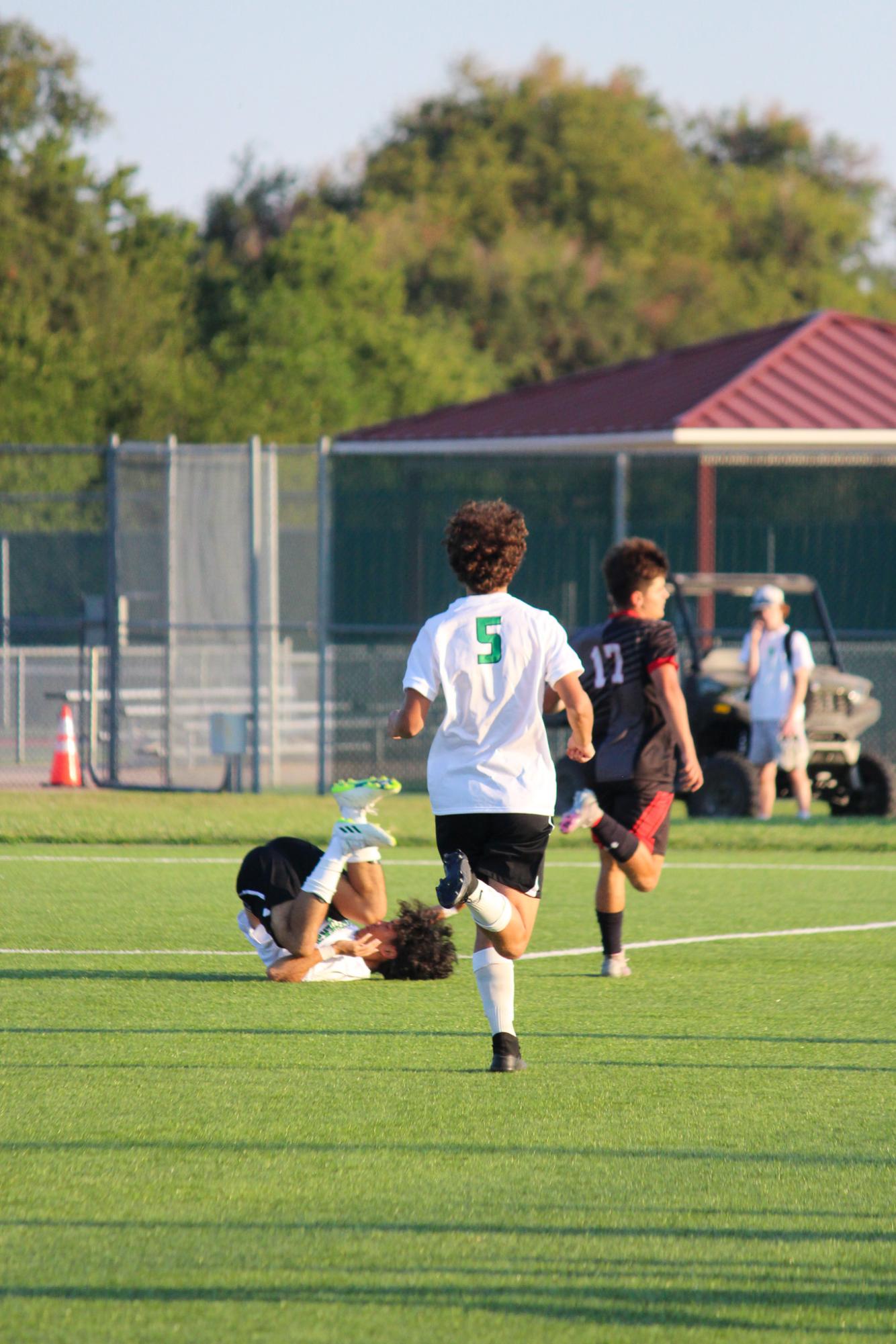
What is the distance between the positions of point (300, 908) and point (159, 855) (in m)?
5.43

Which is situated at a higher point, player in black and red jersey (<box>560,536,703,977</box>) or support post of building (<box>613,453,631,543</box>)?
support post of building (<box>613,453,631,543</box>)

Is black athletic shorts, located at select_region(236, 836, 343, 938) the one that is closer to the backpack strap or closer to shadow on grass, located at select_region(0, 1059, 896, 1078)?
shadow on grass, located at select_region(0, 1059, 896, 1078)

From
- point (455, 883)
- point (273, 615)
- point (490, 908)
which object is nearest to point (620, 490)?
point (273, 615)

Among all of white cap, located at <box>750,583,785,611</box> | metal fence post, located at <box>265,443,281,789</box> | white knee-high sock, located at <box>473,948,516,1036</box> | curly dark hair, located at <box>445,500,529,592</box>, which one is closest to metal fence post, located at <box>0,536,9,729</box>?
metal fence post, located at <box>265,443,281,789</box>

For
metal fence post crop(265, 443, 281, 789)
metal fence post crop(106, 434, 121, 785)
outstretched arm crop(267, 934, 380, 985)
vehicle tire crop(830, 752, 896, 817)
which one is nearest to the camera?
outstretched arm crop(267, 934, 380, 985)

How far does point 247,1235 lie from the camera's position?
4273 millimetres

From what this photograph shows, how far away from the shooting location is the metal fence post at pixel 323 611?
16.2 m

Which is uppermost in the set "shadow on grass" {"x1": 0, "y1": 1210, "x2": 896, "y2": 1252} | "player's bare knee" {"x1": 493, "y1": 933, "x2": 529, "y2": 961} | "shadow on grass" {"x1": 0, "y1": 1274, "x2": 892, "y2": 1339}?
"player's bare knee" {"x1": 493, "y1": 933, "x2": 529, "y2": 961}

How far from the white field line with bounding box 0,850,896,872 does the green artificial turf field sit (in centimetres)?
277

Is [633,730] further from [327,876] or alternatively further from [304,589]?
[304,589]

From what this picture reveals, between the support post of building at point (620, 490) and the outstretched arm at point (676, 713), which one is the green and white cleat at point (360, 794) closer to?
the outstretched arm at point (676, 713)

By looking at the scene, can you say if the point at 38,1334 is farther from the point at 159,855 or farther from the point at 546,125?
the point at 546,125

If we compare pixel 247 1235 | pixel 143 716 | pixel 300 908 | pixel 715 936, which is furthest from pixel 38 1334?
pixel 143 716

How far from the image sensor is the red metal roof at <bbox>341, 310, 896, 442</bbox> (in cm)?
2138
